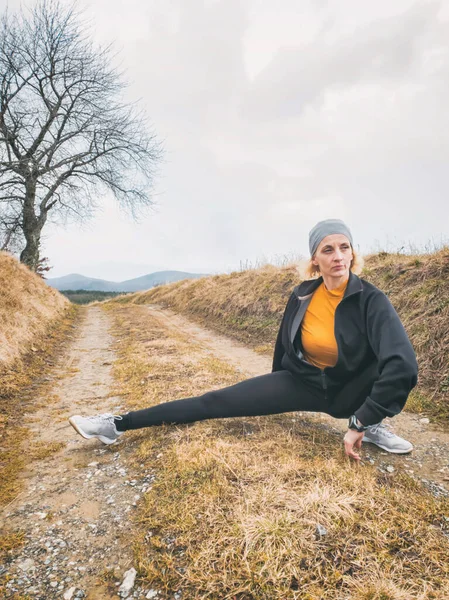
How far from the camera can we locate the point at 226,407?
10.1 ft

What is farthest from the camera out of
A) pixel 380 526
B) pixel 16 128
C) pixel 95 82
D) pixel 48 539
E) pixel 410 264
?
pixel 95 82

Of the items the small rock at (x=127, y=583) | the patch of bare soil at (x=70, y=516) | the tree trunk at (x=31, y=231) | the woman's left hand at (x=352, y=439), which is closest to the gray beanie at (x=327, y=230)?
the woman's left hand at (x=352, y=439)

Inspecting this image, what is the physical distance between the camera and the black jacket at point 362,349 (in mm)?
2234

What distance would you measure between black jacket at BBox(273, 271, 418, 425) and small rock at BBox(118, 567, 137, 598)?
1.69m

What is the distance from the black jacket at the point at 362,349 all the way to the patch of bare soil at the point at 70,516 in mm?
1594

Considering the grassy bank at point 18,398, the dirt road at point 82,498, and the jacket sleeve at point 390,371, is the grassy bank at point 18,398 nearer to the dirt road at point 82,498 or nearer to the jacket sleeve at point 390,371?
the dirt road at point 82,498

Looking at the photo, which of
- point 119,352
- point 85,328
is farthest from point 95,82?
point 119,352

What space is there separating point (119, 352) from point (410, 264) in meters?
6.48

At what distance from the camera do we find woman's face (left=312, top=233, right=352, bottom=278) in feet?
8.83

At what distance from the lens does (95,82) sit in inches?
664

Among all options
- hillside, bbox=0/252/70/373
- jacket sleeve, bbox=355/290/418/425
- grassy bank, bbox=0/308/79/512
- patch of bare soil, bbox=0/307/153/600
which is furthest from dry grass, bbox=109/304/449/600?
hillside, bbox=0/252/70/373

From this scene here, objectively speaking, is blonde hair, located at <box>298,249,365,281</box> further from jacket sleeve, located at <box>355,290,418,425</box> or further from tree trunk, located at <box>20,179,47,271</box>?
tree trunk, located at <box>20,179,47,271</box>

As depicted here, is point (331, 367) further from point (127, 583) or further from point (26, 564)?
point (26, 564)

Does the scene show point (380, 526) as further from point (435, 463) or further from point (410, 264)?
point (410, 264)
